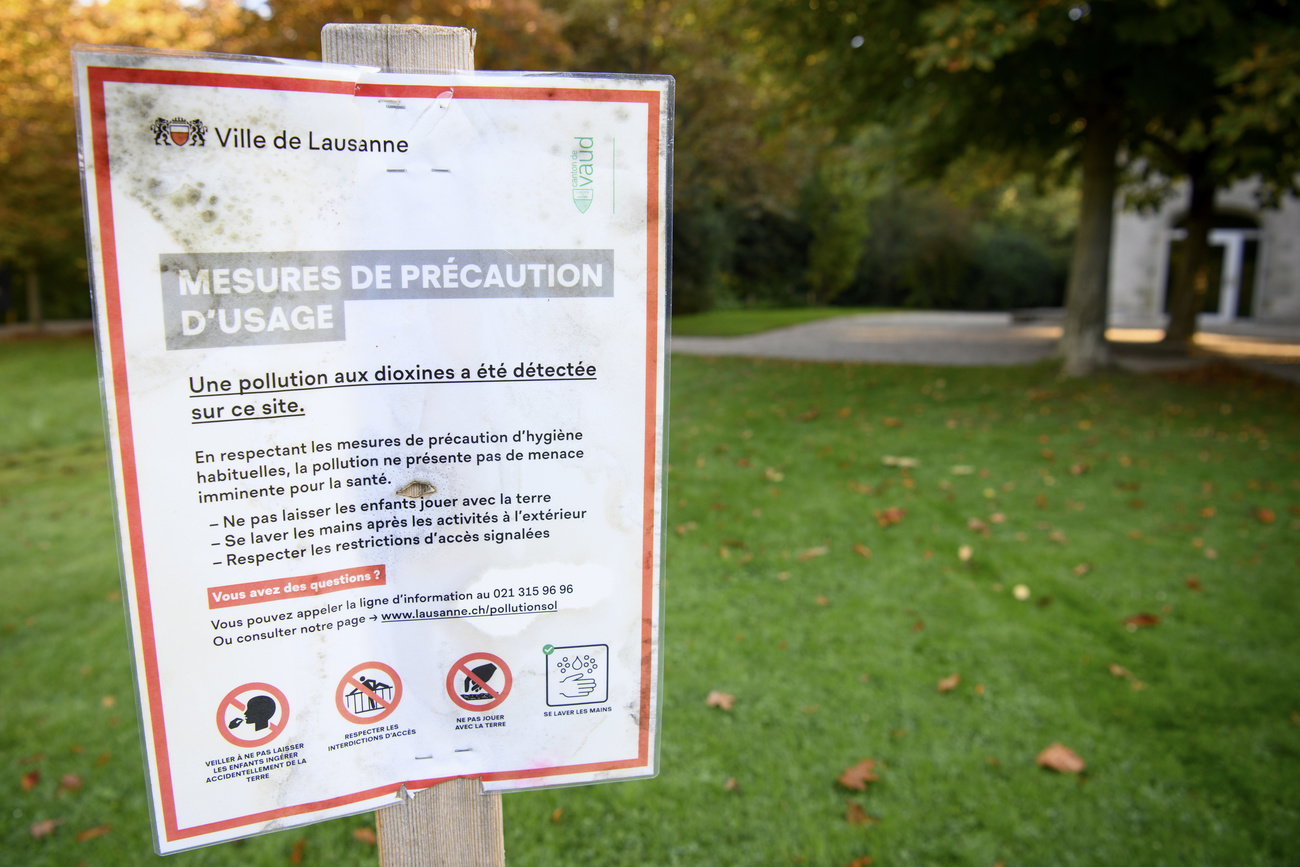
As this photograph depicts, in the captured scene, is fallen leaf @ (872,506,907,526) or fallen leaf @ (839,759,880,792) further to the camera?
fallen leaf @ (872,506,907,526)

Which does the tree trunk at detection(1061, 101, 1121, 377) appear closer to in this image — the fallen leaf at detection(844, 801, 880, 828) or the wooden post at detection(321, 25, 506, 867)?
the fallen leaf at detection(844, 801, 880, 828)

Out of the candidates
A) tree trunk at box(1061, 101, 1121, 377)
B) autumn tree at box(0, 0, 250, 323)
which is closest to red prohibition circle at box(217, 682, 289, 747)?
autumn tree at box(0, 0, 250, 323)

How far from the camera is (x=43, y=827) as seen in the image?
3057mm

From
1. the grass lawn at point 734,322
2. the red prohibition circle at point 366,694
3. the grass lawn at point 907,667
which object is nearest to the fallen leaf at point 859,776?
the grass lawn at point 907,667

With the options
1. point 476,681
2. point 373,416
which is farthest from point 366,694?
point 373,416

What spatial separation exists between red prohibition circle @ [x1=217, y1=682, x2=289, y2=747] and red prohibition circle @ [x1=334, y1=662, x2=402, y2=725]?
3.2 inches

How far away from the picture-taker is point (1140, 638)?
14.4ft

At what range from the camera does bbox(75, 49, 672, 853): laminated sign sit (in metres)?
1.19

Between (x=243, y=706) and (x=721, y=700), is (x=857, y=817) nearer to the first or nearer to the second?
(x=721, y=700)

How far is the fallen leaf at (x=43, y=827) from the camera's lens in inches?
119

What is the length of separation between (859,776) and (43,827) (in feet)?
10.1

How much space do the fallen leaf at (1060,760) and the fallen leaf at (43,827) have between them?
12.5 ft

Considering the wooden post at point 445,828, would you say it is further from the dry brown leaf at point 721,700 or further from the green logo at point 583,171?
the dry brown leaf at point 721,700

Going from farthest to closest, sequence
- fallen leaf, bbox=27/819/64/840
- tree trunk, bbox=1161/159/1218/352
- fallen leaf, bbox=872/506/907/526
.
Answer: tree trunk, bbox=1161/159/1218/352 → fallen leaf, bbox=872/506/907/526 → fallen leaf, bbox=27/819/64/840
